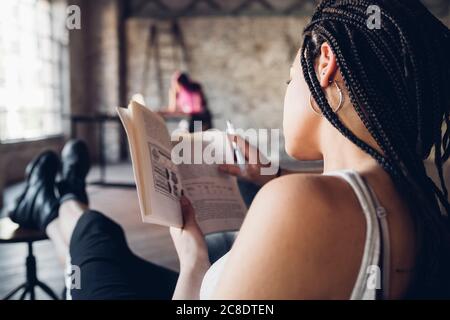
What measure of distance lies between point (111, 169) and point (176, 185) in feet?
19.4

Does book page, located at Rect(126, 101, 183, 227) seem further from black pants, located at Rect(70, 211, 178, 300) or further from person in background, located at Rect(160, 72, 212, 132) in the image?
person in background, located at Rect(160, 72, 212, 132)

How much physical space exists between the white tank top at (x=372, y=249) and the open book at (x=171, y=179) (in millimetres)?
358

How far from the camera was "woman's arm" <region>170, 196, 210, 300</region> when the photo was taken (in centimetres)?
80

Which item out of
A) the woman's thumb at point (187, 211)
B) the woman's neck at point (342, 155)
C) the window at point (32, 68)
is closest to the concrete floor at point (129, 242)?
the window at point (32, 68)

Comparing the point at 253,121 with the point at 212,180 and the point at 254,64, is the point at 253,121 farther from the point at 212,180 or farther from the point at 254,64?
the point at 212,180

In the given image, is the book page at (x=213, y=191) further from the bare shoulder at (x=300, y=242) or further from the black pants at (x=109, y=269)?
→ the bare shoulder at (x=300, y=242)

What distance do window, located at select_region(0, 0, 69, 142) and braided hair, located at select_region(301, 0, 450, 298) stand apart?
5040 millimetres

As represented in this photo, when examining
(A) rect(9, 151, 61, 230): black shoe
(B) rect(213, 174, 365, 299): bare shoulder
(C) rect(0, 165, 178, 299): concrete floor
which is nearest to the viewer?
(B) rect(213, 174, 365, 299): bare shoulder

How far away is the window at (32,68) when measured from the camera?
5.18 metres

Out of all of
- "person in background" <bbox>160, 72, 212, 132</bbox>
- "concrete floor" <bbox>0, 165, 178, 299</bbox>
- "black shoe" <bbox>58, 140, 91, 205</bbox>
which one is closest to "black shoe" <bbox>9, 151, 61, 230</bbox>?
"black shoe" <bbox>58, 140, 91, 205</bbox>

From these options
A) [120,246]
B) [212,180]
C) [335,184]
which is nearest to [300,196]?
[335,184]

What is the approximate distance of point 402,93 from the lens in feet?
1.93

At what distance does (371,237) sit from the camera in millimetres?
534
